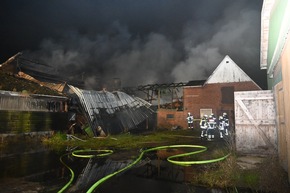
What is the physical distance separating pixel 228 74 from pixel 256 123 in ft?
50.2

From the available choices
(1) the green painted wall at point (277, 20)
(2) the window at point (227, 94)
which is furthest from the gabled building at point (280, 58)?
(2) the window at point (227, 94)

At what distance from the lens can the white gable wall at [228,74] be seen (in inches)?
833

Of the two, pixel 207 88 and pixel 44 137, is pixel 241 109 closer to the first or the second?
pixel 44 137

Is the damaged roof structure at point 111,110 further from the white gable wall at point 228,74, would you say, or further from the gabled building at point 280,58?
the gabled building at point 280,58

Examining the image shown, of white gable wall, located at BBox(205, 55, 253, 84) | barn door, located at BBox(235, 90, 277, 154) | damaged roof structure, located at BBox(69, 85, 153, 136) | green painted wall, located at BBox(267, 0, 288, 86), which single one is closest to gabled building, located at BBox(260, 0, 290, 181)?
green painted wall, located at BBox(267, 0, 288, 86)

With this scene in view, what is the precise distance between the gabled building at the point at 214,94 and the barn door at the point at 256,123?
43.7 feet

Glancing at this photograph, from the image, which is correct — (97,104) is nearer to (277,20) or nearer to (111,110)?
(111,110)

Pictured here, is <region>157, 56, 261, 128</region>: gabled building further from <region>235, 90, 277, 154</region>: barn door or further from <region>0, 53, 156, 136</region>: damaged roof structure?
<region>235, 90, 277, 154</region>: barn door

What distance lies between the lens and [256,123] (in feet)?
24.7

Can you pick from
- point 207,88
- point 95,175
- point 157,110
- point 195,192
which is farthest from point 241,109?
point 157,110

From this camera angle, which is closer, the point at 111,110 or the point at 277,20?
the point at 277,20

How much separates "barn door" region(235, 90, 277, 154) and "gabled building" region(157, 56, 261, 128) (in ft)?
43.7

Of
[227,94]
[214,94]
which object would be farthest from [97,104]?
[227,94]

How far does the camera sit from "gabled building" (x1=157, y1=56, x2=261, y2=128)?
20984 mm
